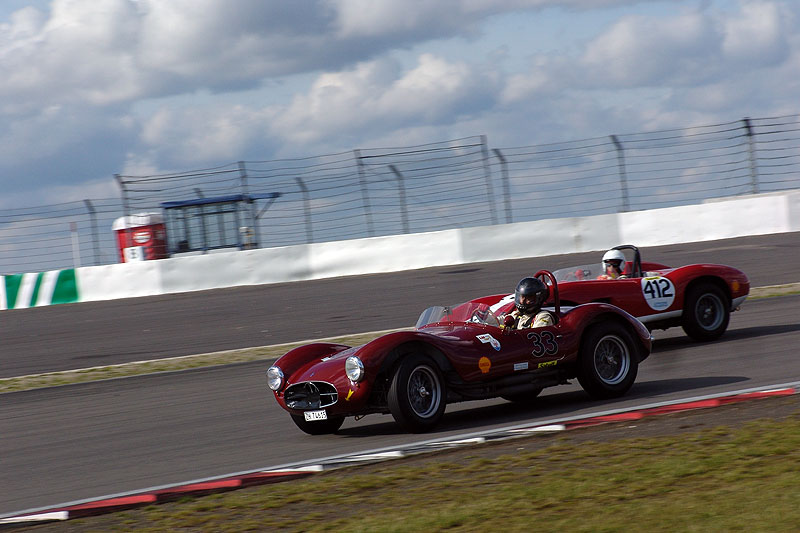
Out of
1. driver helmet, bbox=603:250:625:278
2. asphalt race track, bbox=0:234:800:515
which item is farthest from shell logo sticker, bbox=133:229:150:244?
driver helmet, bbox=603:250:625:278

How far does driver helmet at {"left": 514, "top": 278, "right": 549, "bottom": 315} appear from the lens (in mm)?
7777

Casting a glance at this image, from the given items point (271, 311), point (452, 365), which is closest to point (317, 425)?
point (452, 365)

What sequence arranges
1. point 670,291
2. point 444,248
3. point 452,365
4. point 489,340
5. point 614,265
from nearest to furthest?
point 452,365, point 489,340, point 670,291, point 614,265, point 444,248

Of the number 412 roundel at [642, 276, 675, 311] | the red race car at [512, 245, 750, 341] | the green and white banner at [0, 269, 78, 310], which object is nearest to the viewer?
the red race car at [512, 245, 750, 341]

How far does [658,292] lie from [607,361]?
9.90 ft

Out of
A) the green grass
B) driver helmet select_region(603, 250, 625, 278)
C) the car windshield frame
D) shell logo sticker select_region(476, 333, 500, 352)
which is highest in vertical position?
driver helmet select_region(603, 250, 625, 278)

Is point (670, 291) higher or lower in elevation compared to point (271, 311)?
lower

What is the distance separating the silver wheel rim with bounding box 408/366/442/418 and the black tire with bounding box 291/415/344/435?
2.37ft

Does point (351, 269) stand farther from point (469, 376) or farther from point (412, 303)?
point (469, 376)

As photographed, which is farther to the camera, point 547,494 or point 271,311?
point 271,311

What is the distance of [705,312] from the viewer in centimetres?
1098

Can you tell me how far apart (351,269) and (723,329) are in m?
12.4

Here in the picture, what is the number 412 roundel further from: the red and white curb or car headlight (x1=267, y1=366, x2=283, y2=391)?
car headlight (x1=267, y1=366, x2=283, y2=391)

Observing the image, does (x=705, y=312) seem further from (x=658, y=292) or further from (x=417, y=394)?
(x=417, y=394)
